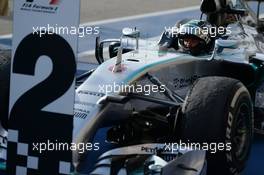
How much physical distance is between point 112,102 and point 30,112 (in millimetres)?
962

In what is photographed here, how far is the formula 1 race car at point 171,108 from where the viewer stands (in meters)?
3.70

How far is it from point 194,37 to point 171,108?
3.23 ft

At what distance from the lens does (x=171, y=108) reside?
4.08 m

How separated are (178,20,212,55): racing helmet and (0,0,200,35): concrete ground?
5.85 metres

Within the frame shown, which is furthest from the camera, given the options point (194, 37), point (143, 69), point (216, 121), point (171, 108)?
point (194, 37)

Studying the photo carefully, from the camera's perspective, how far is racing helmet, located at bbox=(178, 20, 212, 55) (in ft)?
15.9

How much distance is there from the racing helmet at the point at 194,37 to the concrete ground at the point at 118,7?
5.85m

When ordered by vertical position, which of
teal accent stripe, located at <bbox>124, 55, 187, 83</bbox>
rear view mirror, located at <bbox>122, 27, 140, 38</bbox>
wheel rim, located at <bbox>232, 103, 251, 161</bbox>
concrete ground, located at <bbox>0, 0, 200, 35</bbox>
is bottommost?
concrete ground, located at <bbox>0, 0, 200, 35</bbox>

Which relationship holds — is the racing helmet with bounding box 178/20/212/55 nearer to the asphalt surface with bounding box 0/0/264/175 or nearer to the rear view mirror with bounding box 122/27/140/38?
the rear view mirror with bounding box 122/27/140/38

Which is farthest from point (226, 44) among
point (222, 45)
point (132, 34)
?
point (132, 34)

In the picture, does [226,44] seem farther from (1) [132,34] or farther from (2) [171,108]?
(2) [171,108]

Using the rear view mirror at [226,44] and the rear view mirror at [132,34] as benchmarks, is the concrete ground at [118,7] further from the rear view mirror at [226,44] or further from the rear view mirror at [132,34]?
the rear view mirror at [226,44]

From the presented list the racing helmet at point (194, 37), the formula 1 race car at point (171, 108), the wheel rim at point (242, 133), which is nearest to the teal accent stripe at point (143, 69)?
the formula 1 race car at point (171, 108)

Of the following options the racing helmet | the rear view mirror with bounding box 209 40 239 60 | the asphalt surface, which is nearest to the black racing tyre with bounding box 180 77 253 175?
the rear view mirror with bounding box 209 40 239 60
